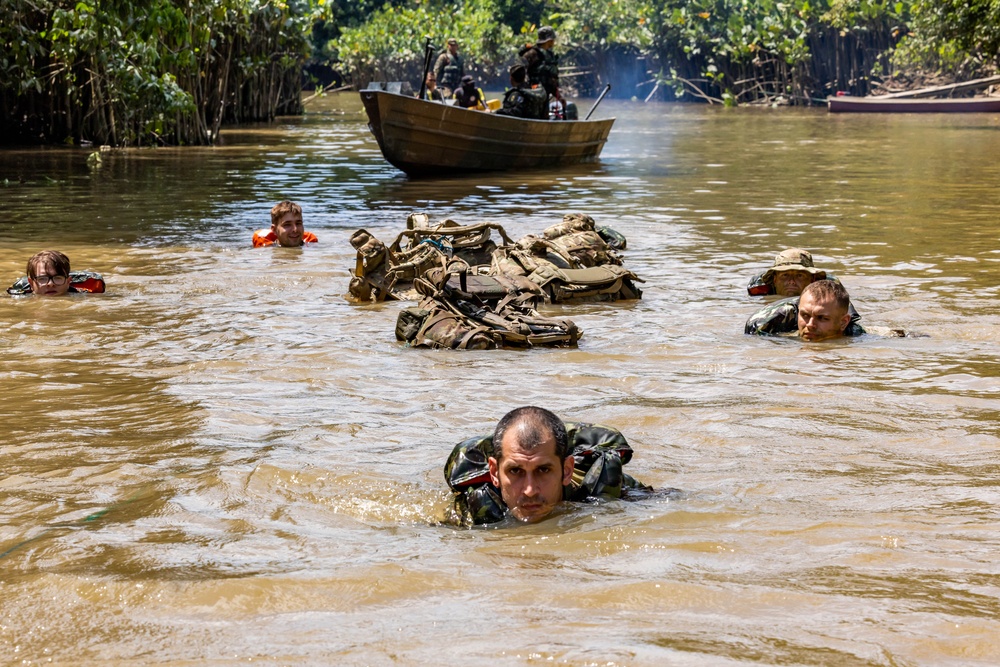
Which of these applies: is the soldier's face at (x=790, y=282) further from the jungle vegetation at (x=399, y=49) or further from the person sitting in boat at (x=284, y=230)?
the jungle vegetation at (x=399, y=49)

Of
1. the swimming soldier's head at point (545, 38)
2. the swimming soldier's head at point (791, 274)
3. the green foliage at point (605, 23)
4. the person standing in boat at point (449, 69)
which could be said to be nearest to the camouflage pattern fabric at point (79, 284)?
the swimming soldier's head at point (791, 274)

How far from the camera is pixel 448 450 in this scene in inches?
223

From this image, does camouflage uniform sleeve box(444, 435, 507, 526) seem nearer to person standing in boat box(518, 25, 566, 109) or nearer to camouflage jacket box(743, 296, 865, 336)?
camouflage jacket box(743, 296, 865, 336)

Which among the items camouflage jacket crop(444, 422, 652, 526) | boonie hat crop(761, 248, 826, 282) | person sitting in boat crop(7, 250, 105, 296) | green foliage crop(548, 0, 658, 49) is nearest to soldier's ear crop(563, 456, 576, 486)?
camouflage jacket crop(444, 422, 652, 526)

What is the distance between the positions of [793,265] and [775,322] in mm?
1360

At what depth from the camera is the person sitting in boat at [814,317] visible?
25.6 ft

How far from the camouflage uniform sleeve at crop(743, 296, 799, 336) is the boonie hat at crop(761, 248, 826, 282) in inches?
48.0

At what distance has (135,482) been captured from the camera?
5.07 m

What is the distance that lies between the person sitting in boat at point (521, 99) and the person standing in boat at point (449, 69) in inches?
379

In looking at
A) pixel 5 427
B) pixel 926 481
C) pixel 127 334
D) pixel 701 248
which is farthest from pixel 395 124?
pixel 926 481

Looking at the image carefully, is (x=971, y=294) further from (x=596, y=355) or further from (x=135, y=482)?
(x=135, y=482)

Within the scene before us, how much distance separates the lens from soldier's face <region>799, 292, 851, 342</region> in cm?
777

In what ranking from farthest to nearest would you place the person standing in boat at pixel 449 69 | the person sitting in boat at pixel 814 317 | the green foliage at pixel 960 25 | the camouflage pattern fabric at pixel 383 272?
the person standing in boat at pixel 449 69
the green foliage at pixel 960 25
the camouflage pattern fabric at pixel 383 272
the person sitting in boat at pixel 814 317

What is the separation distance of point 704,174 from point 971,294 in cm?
1050
